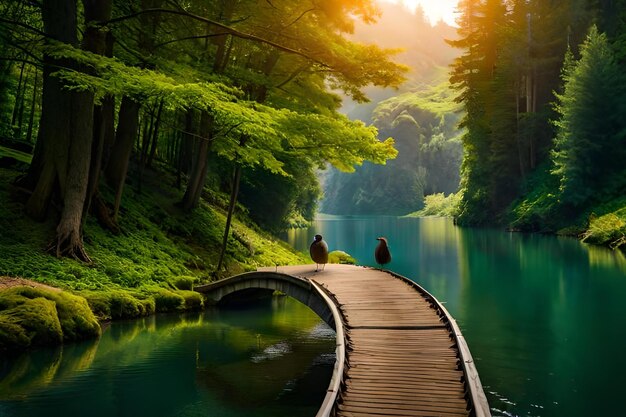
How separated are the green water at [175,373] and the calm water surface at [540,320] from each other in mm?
4131

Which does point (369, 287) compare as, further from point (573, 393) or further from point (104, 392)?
point (104, 392)

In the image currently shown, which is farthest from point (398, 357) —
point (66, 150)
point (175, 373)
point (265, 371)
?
point (66, 150)

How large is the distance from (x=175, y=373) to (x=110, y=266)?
613cm

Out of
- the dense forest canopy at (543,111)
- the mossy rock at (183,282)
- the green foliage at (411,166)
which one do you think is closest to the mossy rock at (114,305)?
the mossy rock at (183,282)

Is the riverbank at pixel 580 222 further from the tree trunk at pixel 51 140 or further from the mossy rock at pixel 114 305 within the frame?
the tree trunk at pixel 51 140

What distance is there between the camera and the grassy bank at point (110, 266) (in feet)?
41.4

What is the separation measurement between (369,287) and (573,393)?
566cm

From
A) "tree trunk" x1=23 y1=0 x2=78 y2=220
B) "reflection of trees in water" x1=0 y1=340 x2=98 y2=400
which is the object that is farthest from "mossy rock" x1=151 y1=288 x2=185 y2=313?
"tree trunk" x1=23 y1=0 x2=78 y2=220

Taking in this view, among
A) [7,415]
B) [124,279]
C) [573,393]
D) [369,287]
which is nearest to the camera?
[7,415]

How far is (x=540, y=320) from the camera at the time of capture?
16.8 m

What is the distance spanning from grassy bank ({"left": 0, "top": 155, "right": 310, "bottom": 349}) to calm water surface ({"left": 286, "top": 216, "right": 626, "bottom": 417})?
9716 millimetres

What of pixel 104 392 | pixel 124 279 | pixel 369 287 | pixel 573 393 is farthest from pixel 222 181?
pixel 573 393

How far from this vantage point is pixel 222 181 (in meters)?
38.0

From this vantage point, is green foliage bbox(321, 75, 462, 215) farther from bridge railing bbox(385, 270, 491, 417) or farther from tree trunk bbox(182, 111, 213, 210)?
bridge railing bbox(385, 270, 491, 417)
